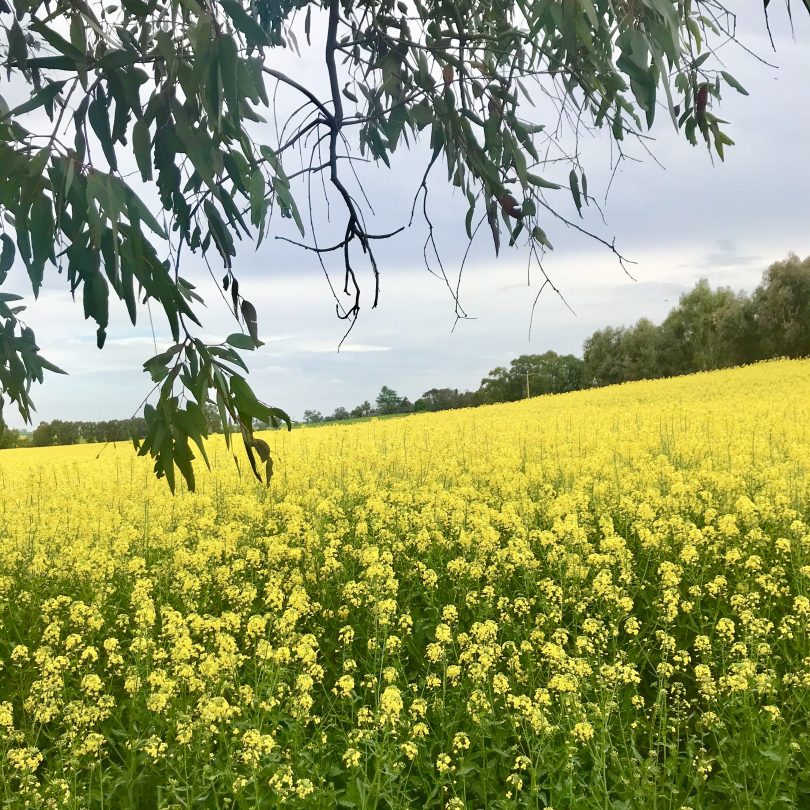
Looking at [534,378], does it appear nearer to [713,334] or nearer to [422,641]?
[713,334]

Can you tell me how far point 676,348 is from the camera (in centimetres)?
5341

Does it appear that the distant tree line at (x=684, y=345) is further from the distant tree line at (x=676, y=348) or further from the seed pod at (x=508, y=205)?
the seed pod at (x=508, y=205)

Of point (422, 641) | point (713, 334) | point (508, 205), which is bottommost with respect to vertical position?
point (422, 641)

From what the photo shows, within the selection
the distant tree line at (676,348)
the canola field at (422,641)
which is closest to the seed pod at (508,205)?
the canola field at (422,641)

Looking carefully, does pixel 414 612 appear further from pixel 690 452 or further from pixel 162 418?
pixel 690 452

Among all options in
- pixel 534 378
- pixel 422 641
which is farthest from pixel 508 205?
pixel 534 378

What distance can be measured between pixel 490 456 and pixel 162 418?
28.5 feet

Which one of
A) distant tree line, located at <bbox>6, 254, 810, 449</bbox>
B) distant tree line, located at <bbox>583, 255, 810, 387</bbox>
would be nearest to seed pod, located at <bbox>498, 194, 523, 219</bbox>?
distant tree line, located at <bbox>6, 254, 810, 449</bbox>

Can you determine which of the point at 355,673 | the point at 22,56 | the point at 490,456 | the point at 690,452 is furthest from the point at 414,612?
the point at 690,452

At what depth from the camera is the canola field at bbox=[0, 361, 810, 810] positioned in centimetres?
338

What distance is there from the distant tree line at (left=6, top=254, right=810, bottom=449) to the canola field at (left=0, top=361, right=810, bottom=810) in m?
28.8

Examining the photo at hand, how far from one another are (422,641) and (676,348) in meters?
52.6

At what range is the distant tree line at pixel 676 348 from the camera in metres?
42.7

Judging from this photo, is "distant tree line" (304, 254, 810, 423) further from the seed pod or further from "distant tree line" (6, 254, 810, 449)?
the seed pod
